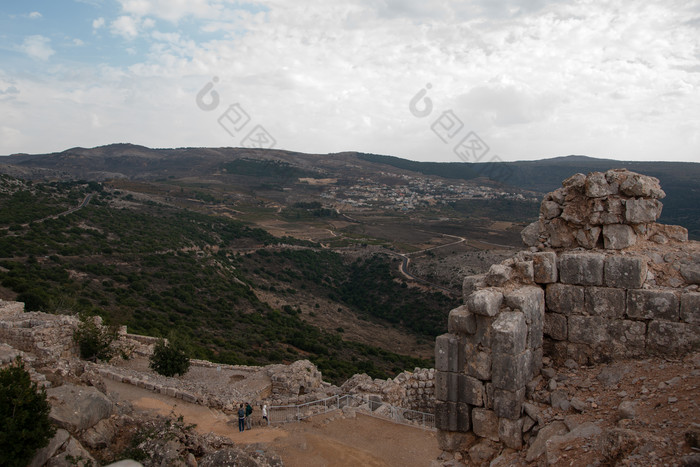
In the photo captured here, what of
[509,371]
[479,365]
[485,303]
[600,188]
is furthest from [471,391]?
[600,188]

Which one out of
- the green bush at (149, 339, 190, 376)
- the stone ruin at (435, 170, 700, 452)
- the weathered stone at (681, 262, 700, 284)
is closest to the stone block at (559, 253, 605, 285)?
the stone ruin at (435, 170, 700, 452)

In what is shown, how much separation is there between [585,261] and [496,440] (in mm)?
2712

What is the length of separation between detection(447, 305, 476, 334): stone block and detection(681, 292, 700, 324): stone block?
252 cm

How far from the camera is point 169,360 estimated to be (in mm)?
16969

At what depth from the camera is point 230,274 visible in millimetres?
40938

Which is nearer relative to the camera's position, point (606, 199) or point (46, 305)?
point (606, 199)

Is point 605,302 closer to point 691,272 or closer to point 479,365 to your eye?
point 691,272

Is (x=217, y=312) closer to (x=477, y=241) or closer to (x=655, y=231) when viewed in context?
(x=655, y=231)

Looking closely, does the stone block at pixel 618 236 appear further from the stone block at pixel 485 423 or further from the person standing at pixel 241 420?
the person standing at pixel 241 420

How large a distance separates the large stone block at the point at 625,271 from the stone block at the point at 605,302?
4.2 inches

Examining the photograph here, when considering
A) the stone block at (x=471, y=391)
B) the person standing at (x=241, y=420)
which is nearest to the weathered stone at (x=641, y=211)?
the stone block at (x=471, y=391)

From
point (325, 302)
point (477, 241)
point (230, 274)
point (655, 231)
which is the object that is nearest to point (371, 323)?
point (325, 302)

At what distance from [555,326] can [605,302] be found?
74 centimetres

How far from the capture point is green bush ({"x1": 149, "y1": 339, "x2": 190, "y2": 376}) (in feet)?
55.6
